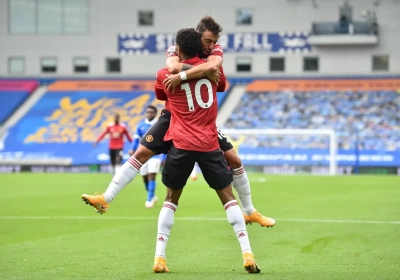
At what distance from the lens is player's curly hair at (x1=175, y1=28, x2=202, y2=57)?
307 inches

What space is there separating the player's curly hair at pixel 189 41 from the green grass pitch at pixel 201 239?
2.19 meters

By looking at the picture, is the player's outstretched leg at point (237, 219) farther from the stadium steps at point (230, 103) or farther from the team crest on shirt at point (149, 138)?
the stadium steps at point (230, 103)

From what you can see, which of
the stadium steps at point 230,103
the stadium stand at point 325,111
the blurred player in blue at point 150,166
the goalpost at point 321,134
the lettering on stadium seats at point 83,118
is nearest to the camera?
the blurred player in blue at point 150,166

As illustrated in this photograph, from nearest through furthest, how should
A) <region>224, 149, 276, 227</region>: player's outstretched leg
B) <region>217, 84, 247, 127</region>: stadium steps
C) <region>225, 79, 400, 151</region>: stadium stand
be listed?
1. <region>224, 149, 276, 227</region>: player's outstretched leg
2. <region>225, 79, 400, 151</region>: stadium stand
3. <region>217, 84, 247, 127</region>: stadium steps

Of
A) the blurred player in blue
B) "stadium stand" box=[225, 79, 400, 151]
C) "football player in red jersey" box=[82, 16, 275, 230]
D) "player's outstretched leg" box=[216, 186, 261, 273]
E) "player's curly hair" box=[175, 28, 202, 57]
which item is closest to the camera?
"player's curly hair" box=[175, 28, 202, 57]

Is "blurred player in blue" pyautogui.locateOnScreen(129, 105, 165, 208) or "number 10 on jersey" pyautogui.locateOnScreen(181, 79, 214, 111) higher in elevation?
"number 10 on jersey" pyautogui.locateOnScreen(181, 79, 214, 111)

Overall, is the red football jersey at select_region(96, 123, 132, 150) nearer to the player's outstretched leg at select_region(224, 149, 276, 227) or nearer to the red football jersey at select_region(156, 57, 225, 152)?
the player's outstretched leg at select_region(224, 149, 276, 227)

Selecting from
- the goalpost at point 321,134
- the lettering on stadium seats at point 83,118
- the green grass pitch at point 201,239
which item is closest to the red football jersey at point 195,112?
the green grass pitch at point 201,239

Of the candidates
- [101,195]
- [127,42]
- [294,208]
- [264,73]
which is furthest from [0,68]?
[101,195]

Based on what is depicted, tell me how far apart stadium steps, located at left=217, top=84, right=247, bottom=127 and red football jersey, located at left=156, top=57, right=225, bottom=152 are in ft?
119

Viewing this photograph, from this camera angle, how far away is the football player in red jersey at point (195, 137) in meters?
7.97

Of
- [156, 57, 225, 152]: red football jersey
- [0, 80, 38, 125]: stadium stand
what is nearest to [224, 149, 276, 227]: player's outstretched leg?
[156, 57, 225, 152]: red football jersey

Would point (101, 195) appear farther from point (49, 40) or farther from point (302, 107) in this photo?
point (49, 40)

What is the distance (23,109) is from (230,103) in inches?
485
